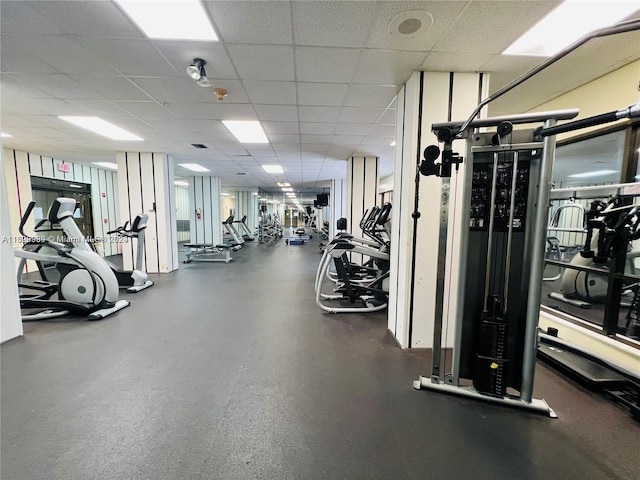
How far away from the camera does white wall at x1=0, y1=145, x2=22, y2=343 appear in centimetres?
286

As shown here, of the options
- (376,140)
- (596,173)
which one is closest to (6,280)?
(376,140)

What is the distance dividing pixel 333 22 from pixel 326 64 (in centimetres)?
55

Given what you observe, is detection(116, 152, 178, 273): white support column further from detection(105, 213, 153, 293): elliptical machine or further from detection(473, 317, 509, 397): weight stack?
detection(473, 317, 509, 397): weight stack

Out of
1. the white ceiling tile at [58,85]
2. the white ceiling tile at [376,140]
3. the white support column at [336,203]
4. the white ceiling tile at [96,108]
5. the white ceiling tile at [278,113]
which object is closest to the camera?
the white ceiling tile at [58,85]

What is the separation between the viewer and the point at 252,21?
76.4 inches

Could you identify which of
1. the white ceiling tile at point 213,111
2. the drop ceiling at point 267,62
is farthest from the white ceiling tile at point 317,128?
the white ceiling tile at point 213,111

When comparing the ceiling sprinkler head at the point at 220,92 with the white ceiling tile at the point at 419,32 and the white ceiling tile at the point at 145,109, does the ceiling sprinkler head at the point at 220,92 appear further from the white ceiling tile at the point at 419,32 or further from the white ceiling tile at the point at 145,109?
the white ceiling tile at the point at 419,32

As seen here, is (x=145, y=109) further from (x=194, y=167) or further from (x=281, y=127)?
(x=194, y=167)

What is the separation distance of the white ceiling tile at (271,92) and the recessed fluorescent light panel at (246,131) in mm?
850

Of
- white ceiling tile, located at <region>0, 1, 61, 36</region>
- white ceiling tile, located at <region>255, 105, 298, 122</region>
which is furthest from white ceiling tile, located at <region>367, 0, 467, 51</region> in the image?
white ceiling tile, located at <region>0, 1, 61, 36</region>

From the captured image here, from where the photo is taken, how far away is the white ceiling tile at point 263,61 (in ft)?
7.47

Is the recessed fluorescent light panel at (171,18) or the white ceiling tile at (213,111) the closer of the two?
the recessed fluorescent light panel at (171,18)

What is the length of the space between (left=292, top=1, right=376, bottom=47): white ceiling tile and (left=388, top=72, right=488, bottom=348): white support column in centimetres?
87

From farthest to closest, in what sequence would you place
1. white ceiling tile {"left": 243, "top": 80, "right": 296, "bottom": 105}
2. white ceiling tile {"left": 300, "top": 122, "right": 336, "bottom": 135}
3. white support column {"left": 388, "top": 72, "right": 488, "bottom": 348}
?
white ceiling tile {"left": 300, "top": 122, "right": 336, "bottom": 135}
white ceiling tile {"left": 243, "top": 80, "right": 296, "bottom": 105}
white support column {"left": 388, "top": 72, "right": 488, "bottom": 348}
